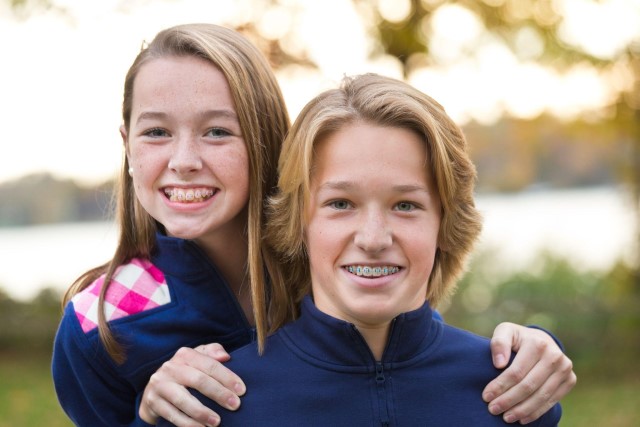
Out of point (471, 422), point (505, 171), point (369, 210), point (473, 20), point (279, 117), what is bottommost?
point (471, 422)

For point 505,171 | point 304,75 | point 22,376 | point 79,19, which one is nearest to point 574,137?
point 505,171

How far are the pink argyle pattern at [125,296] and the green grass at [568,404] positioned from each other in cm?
469

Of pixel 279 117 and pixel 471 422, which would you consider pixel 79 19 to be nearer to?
pixel 279 117

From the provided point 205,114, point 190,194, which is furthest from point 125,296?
point 205,114

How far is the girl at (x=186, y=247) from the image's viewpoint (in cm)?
254

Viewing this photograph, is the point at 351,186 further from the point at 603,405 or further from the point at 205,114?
the point at 603,405

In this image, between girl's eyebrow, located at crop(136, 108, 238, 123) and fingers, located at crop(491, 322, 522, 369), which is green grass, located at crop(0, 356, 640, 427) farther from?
girl's eyebrow, located at crop(136, 108, 238, 123)

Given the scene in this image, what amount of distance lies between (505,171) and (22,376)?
18.2ft

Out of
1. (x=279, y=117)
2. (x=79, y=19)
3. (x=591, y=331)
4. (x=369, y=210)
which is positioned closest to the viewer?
(x=369, y=210)

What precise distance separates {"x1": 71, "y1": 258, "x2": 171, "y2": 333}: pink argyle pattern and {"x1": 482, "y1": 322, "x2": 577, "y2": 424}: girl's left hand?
1.04m

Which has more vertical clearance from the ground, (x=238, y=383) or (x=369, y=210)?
(x=369, y=210)

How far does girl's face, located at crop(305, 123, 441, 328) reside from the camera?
220 centimetres

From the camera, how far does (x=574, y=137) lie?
8.75 meters

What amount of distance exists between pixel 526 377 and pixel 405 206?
607 mm
